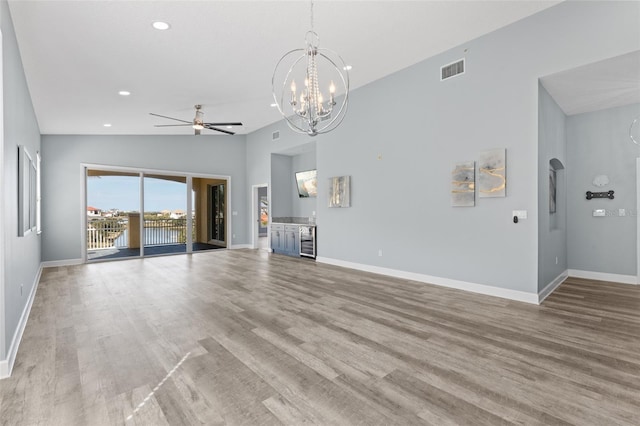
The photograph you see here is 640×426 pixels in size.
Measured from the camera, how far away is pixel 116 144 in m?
8.29

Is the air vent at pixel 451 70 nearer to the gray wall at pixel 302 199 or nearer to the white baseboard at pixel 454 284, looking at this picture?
the white baseboard at pixel 454 284

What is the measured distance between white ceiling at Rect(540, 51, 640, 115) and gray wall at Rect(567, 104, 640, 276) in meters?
0.33

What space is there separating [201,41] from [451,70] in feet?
12.7

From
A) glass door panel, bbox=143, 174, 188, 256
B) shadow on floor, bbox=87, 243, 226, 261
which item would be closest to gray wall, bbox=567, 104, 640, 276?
glass door panel, bbox=143, 174, 188, 256

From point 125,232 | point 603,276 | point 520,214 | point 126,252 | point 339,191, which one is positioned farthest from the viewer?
point 126,252

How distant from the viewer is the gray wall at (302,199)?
916cm

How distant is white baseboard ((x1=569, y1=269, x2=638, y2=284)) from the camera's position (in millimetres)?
5305

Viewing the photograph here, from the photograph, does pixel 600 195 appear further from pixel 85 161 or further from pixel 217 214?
pixel 85 161

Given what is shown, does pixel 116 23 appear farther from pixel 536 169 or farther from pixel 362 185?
pixel 536 169

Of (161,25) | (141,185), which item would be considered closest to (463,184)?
(161,25)

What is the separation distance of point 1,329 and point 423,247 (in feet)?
17.5

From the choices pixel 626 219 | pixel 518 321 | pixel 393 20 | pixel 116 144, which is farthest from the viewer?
pixel 116 144

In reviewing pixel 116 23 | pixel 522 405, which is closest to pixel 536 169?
pixel 522 405

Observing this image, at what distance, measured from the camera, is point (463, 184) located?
4.93m
